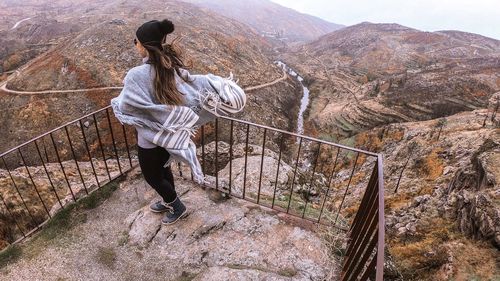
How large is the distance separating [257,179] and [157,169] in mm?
8257

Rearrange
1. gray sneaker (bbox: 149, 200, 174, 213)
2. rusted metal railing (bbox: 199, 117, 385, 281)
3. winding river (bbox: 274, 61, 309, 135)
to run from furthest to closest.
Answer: winding river (bbox: 274, 61, 309, 135)
gray sneaker (bbox: 149, 200, 174, 213)
rusted metal railing (bbox: 199, 117, 385, 281)

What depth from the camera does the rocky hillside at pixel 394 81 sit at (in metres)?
31.5

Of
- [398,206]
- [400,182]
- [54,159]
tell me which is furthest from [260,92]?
[398,206]

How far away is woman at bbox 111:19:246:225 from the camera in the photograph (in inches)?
127

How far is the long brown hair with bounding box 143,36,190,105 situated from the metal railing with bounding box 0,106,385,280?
112 centimetres

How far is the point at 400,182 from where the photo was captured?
598 inches

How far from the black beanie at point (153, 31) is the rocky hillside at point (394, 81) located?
31.4 metres

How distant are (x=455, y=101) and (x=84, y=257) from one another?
111 ft

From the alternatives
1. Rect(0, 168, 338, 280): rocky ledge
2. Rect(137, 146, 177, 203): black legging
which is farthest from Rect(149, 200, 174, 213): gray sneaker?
Rect(137, 146, 177, 203): black legging

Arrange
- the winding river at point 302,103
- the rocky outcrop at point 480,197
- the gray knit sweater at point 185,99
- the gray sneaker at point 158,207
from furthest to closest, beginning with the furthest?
the winding river at point 302,103 < the rocky outcrop at point 480,197 < the gray sneaker at point 158,207 < the gray knit sweater at point 185,99

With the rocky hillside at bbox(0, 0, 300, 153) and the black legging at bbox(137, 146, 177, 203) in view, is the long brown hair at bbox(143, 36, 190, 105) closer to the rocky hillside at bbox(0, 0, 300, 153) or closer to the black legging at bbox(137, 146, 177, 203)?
the black legging at bbox(137, 146, 177, 203)

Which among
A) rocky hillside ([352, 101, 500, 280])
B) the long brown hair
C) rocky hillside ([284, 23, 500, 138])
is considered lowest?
rocky hillside ([284, 23, 500, 138])

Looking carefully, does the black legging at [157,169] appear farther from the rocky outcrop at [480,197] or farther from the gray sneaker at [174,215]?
the rocky outcrop at [480,197]

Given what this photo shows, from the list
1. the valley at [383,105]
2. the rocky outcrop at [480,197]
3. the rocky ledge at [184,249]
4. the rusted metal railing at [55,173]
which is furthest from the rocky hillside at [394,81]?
the rocky ledge at [184,249]
